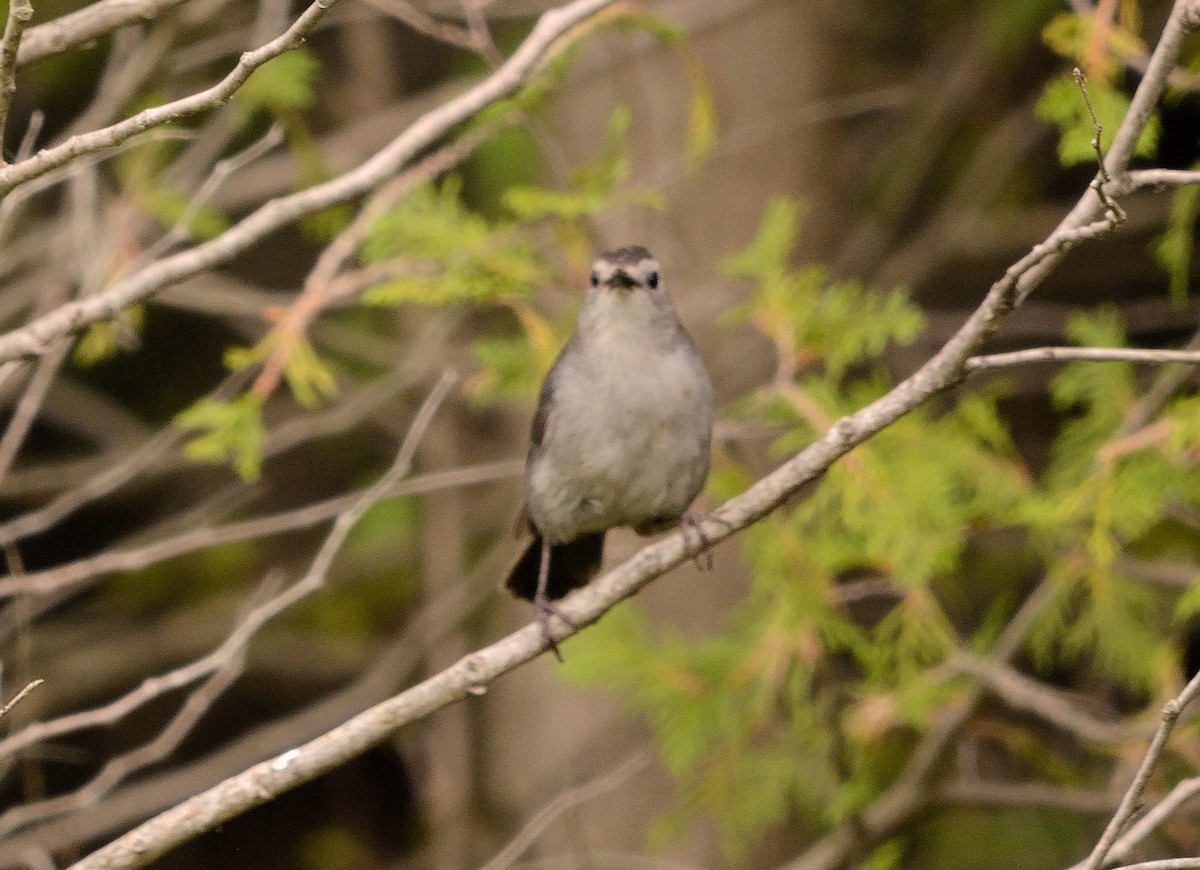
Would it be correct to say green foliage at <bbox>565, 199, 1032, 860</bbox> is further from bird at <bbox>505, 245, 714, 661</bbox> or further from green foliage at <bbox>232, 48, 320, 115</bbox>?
green foliage at <bbox>232, 48, 320, 115</bbox>

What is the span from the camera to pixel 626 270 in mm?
4398

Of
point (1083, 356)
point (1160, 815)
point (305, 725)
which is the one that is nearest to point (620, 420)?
point (1083, 356)

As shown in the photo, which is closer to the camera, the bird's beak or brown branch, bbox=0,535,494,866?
the bird's beak

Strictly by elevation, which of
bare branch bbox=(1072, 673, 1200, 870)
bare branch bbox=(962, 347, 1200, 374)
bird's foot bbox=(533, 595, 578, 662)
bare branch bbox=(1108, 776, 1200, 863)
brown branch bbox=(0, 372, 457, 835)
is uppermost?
brown branch bbox=(0, 372, 457, 835)

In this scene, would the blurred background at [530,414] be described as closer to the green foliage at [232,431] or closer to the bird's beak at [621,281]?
the green foliage at [232,431]

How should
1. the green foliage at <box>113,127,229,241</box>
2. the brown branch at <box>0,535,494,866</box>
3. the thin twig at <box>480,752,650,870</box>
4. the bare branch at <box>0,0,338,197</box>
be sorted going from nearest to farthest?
the bare branch at <box>0,0,338,197</box>
the thin twig at <box>480,752,650,870</box>
the green foliage at <box>113,127,229,241</box>
the brown branch at <box>0,535,494,866</box>

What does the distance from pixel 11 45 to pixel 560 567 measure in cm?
259

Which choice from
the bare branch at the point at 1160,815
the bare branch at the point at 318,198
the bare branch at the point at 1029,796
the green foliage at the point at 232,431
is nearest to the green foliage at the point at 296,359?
the green foliage at the point at 232,431

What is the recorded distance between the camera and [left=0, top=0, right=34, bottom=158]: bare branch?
244 cm

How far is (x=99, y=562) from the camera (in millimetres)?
4328

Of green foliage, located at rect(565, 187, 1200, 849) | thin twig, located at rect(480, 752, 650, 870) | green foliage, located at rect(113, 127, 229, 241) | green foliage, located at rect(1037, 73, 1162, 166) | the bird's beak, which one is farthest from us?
green foliage, located at rect(113, 127, 229, 241)

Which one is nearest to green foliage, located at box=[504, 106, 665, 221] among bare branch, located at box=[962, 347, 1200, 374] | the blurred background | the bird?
the blurred background

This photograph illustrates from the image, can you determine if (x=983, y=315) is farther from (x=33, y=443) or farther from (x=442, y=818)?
(x=33, y=443)

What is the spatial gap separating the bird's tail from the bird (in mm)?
132
